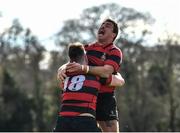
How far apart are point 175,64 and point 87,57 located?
29.6 m

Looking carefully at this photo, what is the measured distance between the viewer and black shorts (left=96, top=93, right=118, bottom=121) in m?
5.71

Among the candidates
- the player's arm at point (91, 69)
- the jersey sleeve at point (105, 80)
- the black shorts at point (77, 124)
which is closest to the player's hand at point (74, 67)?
the player's arm at point (91, 69)

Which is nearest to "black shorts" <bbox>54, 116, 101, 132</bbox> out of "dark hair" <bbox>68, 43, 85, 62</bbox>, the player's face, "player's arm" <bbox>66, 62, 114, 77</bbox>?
"player's arm" <bbox>66, 62, 114, 77</bbox>

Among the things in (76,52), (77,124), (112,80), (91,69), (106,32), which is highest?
(106,32)

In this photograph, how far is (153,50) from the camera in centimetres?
3306

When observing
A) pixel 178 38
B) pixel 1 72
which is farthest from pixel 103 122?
pixel 1 72

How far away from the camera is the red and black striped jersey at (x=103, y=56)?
550cm

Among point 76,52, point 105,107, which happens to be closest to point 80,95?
point 76,52

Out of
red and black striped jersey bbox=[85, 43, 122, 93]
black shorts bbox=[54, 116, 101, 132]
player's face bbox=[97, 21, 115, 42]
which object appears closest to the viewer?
black shorts bbox=[54, 116, 101, 132]

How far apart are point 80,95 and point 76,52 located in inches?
16.0

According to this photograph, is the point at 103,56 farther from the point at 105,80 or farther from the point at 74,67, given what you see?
the point at 74,67

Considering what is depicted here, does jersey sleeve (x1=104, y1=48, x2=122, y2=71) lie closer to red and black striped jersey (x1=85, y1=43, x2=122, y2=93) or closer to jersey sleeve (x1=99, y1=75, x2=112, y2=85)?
red and black striped jersey (x1=85, y1=43, x2=122, y2=93)

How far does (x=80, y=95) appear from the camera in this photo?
5.13m

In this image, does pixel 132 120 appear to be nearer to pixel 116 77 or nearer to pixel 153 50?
pixel 153 50
